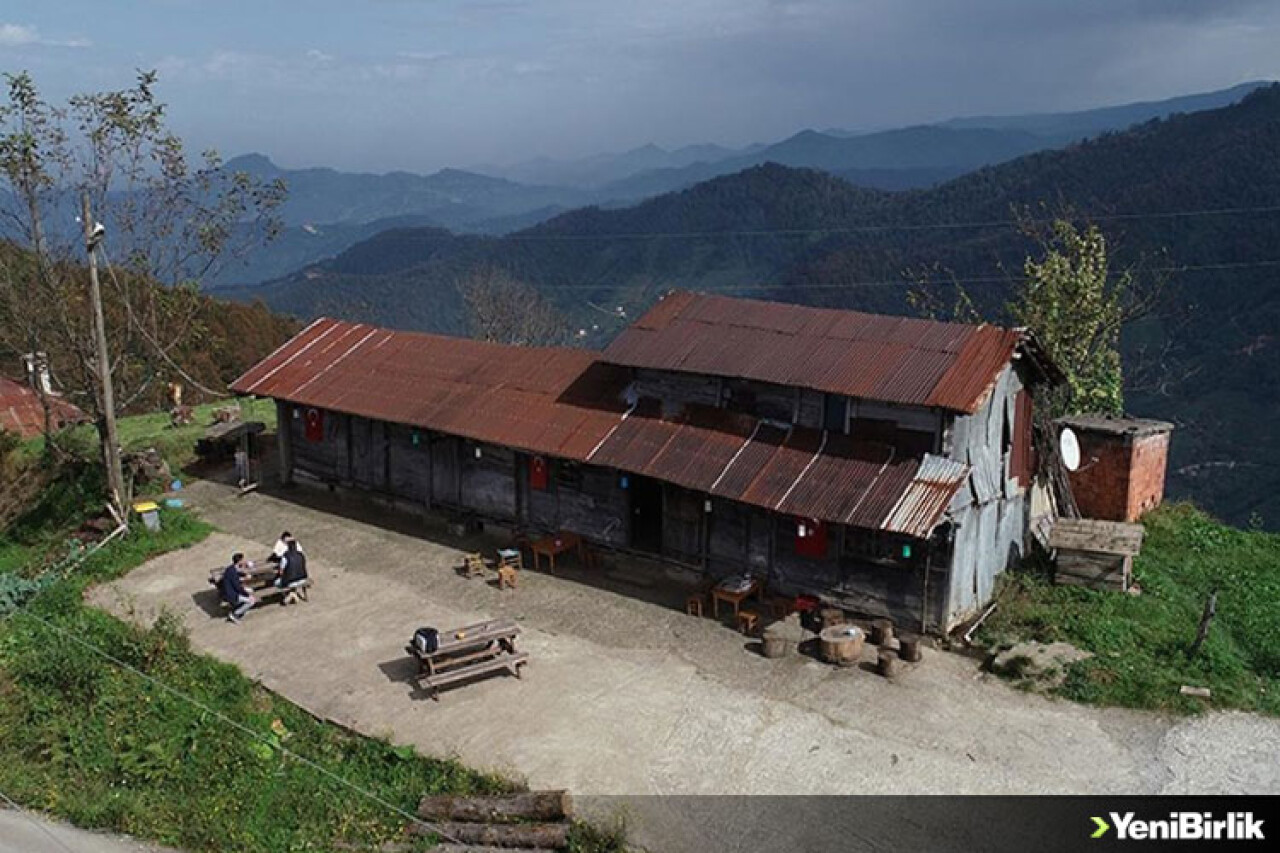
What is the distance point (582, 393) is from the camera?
2331cm

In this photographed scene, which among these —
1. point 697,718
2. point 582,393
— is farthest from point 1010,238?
point 697,718

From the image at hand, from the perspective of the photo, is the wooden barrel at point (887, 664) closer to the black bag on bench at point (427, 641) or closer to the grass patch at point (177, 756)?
the grass patch at point (177, 756)

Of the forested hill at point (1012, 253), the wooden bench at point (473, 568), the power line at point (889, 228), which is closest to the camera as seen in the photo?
the wooden bench at point (473, 568)

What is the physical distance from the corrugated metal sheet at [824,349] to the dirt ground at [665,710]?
4.64 m

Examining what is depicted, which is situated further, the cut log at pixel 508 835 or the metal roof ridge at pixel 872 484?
the metal roof ridge at pixel 872 484

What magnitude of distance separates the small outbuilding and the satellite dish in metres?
0.77

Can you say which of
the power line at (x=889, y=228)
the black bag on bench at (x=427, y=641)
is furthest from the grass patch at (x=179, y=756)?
the power line at (x=889, y=228)

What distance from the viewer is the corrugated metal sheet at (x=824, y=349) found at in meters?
18.4

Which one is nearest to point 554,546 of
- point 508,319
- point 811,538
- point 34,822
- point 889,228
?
point 811,538

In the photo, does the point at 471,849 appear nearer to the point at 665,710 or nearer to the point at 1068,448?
the point at 665,710

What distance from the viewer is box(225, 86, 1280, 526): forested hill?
233ft

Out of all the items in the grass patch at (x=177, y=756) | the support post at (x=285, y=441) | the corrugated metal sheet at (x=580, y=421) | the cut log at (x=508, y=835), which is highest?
the corrugated metal sheet at (x=580, y=421)

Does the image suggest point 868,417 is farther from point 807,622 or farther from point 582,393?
point 582,393

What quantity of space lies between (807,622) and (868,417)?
161 inches
